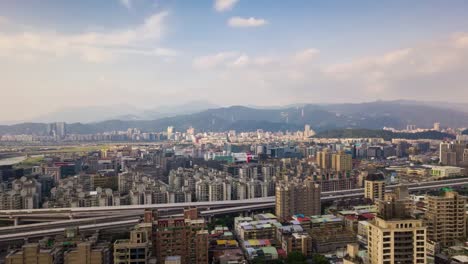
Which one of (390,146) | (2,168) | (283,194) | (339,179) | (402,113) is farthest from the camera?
(402,113)

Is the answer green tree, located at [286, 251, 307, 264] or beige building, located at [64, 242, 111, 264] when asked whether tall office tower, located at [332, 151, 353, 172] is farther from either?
beige building, located at [64, 242, 111, 264]

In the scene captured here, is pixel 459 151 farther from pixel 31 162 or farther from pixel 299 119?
pixel 299 119

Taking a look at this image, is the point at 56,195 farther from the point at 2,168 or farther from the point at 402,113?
the point at 402,113

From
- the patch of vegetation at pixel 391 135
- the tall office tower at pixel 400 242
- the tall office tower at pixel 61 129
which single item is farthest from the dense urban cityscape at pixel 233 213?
the tall office tower at pixel 61 129

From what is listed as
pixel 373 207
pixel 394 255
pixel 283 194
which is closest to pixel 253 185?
pixel 283 194

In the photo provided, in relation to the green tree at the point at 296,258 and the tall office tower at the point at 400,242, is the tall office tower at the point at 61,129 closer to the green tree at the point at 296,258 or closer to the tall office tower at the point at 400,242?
the green tree at the point at 296,258
